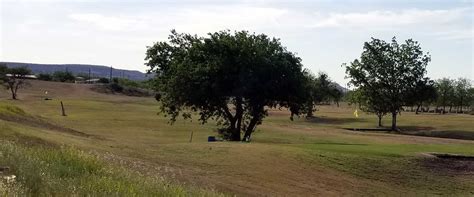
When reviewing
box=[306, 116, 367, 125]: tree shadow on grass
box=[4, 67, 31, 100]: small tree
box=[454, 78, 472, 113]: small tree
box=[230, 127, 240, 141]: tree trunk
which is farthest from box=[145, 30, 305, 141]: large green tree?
box=[454, 78, 472, 113]: small tree

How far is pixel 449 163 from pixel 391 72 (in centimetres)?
4851

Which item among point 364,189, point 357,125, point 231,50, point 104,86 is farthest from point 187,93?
point 104,86

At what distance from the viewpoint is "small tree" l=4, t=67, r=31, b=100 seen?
107 meters

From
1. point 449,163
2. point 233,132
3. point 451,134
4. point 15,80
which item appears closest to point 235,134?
point 233,132

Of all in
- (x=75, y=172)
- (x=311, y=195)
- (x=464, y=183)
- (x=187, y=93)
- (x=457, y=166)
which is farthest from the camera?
(x=187, y=93)

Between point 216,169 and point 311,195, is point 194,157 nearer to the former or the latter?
point 216,169

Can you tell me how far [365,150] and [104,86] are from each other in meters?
118

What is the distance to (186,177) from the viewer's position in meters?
19.8

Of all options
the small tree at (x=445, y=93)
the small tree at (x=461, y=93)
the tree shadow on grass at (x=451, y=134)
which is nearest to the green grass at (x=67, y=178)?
the tree shadow on grass at (x=451, y=134)

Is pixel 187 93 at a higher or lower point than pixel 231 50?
lower

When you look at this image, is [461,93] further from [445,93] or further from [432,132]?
[432,132]

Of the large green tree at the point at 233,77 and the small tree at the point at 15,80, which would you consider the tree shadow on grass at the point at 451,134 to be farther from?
the small tree at the point at 15,80

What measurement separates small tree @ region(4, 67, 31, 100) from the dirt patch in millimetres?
82506

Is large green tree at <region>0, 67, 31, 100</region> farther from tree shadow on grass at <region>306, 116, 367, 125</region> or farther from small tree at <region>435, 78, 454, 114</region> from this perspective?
small tree at <region>435, 78, 454, 114</region>
